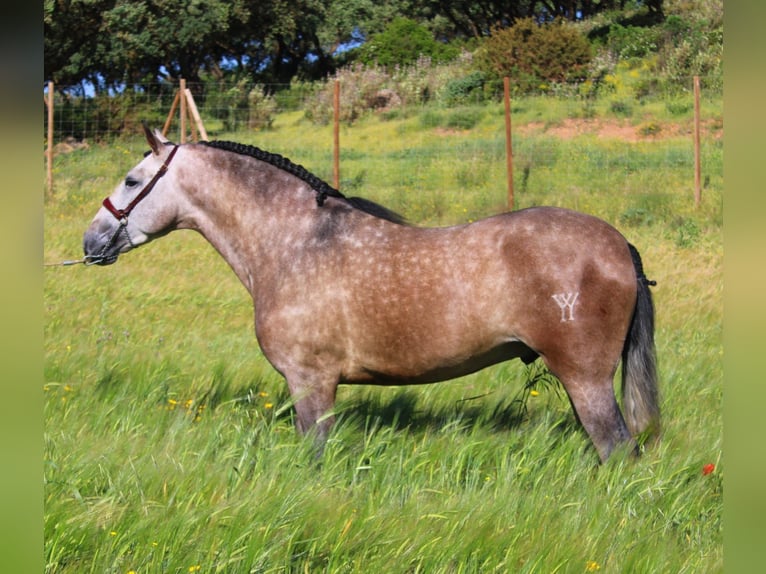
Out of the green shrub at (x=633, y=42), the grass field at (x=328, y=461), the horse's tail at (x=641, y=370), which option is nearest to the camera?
the grass field at (x=328, y=461)

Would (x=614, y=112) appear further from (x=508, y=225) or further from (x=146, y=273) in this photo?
(x=508, y=225)

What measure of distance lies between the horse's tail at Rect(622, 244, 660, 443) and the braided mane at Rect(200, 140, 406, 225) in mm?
1251

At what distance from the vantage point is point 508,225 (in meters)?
3.88

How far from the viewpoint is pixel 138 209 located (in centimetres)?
438

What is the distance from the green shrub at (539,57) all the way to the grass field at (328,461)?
704 inches

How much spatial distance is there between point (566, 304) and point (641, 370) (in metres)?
0.61

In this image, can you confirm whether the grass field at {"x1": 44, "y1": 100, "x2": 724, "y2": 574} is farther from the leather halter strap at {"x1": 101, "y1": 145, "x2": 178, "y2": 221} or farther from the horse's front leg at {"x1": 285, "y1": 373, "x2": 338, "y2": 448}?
the leather halter strap at {"x1": 101, "y1": 145, "x2": 178, "y2": 221}

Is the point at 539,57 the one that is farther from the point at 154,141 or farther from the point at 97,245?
the point at 97,245

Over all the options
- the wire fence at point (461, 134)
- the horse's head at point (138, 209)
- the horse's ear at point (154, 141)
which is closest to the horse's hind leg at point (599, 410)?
the horse's head at point (138, 209)

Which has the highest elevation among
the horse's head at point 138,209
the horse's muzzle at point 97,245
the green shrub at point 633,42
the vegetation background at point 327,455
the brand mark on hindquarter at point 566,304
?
the green shrub at point 633,42

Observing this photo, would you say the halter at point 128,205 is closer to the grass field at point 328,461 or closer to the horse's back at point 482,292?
the grass field at point 328,461

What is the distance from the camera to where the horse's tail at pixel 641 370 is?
13.1 ft
